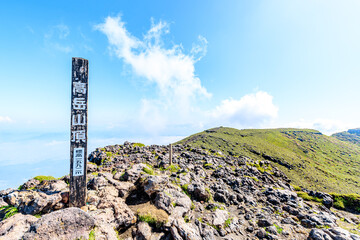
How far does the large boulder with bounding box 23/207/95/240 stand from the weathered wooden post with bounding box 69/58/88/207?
1.90 meters

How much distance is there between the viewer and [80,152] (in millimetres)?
9008

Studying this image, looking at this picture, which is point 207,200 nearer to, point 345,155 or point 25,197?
point 25,197

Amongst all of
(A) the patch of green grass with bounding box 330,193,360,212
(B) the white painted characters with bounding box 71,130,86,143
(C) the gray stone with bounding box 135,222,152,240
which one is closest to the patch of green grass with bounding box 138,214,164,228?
(C) the gray stone with bounding box 135,222,152,240

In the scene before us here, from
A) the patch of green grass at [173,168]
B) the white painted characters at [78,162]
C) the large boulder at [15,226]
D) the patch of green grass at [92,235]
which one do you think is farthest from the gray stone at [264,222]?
the large boulder at [15,226]

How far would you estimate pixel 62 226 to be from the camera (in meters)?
6.48

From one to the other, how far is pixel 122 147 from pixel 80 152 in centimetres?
2196

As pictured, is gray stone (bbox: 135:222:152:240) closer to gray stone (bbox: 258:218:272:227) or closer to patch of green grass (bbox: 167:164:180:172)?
gray stone (bbox: 258:218:272:227)

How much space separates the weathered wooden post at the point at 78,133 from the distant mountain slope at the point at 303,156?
64.3 meters

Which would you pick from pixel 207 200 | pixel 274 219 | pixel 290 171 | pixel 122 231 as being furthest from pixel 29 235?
pixel 290 171

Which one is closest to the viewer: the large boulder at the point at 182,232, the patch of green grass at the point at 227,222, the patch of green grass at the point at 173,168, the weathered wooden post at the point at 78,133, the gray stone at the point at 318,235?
the large boulder at the point at 182,232

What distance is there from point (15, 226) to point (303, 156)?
14984 centimetres

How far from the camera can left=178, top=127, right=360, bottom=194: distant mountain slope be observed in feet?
251

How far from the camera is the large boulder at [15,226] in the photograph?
6191 mm

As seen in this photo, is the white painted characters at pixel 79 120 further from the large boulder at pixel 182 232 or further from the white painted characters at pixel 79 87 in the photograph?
the large boulder at pixel 182 232
